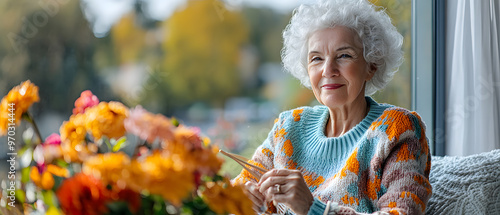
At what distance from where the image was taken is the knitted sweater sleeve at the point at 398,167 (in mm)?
1331

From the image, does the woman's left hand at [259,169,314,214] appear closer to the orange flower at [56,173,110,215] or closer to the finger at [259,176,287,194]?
the finger at [259,176,287,194]

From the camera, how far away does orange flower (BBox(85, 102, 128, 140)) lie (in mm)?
794

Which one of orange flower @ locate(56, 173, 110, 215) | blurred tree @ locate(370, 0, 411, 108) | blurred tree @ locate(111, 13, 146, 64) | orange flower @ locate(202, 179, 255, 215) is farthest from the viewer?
blurred tree @ locate(370, 0, 411, 108)

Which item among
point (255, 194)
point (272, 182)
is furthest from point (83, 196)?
point (255, 194)

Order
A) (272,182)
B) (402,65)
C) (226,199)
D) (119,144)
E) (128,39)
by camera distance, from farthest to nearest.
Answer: (402,65) < (128,39) < (272,182) < (119,144) < (226,199)

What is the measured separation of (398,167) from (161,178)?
0.93 m

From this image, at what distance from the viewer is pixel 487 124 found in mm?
2301

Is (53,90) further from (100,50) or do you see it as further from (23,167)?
(23,167)

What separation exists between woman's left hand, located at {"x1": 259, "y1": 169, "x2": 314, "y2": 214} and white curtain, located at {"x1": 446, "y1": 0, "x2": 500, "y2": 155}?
4.61 ft

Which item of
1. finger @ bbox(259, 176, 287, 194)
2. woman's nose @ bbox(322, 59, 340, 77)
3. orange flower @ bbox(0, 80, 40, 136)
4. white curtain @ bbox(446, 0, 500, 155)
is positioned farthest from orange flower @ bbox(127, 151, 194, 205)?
white curtain @ bbox(446, 0, 500, 155)

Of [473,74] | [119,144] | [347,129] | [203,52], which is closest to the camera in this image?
[119,144]

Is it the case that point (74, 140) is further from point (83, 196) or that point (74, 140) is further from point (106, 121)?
point (83, 196)

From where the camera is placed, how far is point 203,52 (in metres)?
2.00

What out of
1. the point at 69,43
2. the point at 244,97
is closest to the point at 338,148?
the point at 244,97
